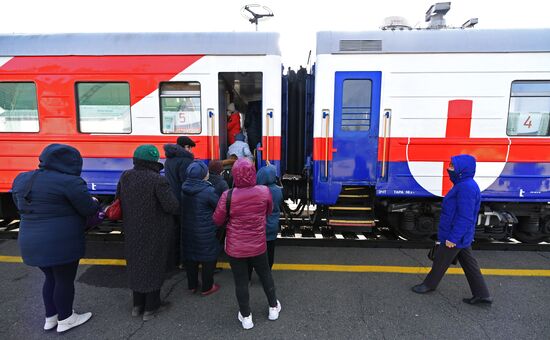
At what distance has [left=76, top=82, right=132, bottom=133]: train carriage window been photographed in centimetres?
443

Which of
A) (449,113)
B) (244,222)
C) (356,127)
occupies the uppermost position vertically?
(449,113)

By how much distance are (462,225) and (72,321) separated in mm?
3896

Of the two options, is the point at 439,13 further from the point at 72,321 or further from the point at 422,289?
the point at 72,321

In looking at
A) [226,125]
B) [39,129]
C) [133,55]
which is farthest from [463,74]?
[39,129]

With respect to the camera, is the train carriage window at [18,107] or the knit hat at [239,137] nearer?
the train carriage window at [18,107]

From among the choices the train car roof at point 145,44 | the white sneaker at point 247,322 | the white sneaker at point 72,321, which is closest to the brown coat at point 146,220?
the white sneaker at point 72,321

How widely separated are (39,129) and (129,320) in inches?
135

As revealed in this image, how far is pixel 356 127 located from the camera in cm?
432

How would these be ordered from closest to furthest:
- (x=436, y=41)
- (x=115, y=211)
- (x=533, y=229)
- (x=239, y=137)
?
(x=115, y=211)
(x=436, y=41)
(x=533, y=229)
(x=239, y=137)

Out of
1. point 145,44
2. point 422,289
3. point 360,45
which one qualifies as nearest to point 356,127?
point 360,45

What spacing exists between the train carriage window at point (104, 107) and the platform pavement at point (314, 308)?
80.8 inches

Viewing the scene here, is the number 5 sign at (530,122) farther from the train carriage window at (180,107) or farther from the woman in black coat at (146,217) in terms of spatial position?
the woman in black coat at (146,217)

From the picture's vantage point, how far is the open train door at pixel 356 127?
421cm

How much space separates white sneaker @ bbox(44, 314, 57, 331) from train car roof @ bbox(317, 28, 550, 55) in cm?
437
